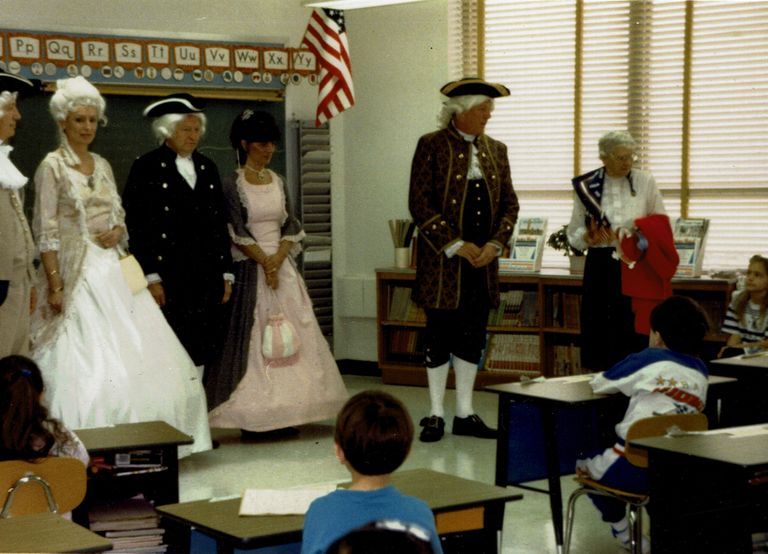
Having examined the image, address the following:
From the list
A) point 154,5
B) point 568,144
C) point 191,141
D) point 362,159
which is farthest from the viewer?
point 362,159

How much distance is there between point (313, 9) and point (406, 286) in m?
1.95

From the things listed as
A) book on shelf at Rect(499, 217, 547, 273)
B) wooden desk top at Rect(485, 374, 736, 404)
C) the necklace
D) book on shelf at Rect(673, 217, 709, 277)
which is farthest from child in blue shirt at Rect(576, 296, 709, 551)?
book on shelf at Rect(499, 217, 547, 273)

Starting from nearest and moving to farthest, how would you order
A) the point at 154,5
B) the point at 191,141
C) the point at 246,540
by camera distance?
the point at 246,540 → the point at 191,141 → the point at 154,5

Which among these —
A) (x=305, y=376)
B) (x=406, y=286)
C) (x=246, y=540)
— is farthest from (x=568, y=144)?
(x=246, y=540)

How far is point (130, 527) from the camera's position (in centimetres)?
368

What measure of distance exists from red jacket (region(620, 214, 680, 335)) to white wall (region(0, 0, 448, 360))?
247 centimetres

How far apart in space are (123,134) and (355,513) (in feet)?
17.1

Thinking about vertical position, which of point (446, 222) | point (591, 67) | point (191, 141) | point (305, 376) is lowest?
point (305, 376)

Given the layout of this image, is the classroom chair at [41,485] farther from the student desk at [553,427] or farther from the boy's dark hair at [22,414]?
the student desk at [553,427]

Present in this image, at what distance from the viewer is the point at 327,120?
8.18m

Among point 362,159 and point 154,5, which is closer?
point 154,5

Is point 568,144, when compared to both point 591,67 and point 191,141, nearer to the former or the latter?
point 591,67

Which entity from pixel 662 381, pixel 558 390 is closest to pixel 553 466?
pixel 558 390

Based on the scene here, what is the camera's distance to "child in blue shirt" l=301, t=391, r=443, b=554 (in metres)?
2.30
